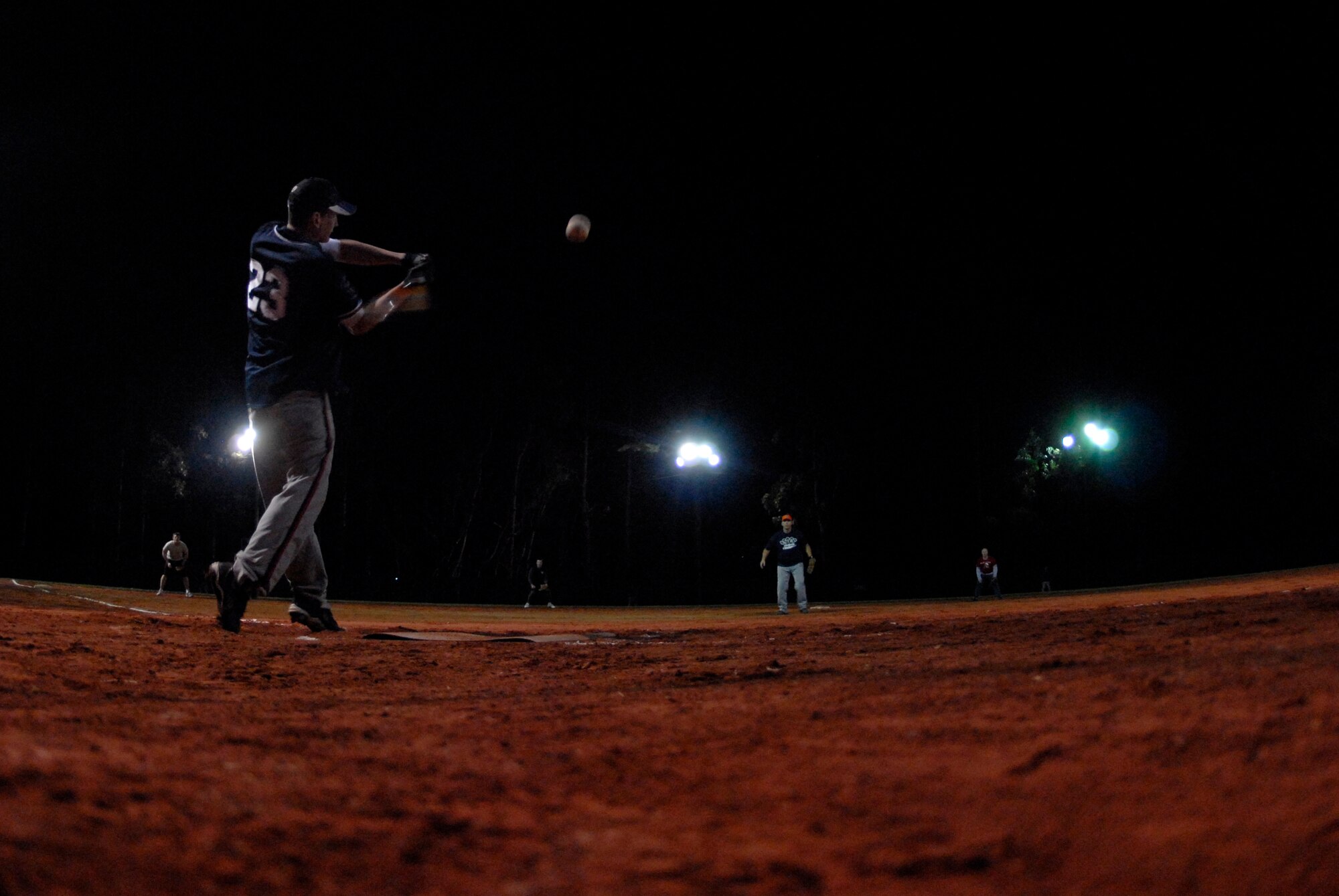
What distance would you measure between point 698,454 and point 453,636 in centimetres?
2522

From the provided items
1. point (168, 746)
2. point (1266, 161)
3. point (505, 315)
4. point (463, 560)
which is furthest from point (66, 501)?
point (1266, 161)

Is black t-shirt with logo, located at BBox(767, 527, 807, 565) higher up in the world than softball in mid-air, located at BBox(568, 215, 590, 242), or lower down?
lower down

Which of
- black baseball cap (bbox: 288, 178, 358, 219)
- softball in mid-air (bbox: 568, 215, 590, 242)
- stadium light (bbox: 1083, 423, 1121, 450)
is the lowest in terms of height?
black baseball cap (bbox: 288, 178, 358, 219)

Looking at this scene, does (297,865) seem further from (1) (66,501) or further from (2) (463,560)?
(1) (66,501)

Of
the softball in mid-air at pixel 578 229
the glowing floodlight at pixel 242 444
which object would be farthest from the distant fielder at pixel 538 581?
the softball in mid-air at pixel 578 229

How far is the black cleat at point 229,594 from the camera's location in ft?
14.4

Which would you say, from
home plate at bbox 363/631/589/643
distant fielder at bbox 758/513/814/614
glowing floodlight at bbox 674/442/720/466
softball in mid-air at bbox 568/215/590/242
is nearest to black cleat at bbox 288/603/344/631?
A: home plate at bbox 363/631/589/643

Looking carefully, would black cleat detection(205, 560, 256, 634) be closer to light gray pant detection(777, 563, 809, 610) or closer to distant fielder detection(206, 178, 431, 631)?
distant fielder detection(206, 178, 431, 631)

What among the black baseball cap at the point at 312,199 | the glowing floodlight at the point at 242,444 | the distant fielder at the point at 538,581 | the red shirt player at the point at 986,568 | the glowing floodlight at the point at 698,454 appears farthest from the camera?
the glowing floodlight at the point at 698,454

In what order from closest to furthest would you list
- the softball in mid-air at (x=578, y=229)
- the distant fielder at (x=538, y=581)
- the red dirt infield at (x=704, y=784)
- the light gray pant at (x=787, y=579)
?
the red dirt infield at (x=704, y=784) → the softball in mid-air at (x=578, y=229) → the light gray pant at (x=787, y=579) → the distant fielder at (x=538, y=581)

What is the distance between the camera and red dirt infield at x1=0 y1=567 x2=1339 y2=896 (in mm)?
946

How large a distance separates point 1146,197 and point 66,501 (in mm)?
44522

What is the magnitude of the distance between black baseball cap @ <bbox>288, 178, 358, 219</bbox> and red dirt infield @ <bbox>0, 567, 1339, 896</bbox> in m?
3.22

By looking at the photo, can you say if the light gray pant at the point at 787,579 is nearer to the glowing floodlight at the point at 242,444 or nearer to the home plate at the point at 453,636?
the home plate at the point at 453,636
